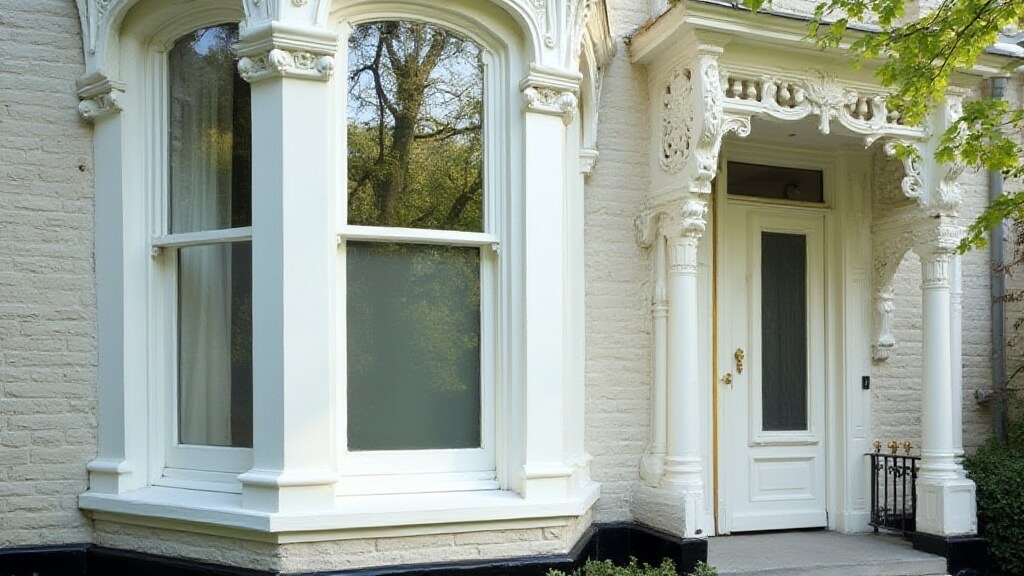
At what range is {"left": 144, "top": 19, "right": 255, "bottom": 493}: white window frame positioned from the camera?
185 inches

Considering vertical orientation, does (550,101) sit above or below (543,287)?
above

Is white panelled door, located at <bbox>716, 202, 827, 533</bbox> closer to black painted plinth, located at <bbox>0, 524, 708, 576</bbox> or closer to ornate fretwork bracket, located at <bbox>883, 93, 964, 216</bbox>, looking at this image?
ornate fretwork bracket, located at <bbox>883, 93, 964, 216</bbox>

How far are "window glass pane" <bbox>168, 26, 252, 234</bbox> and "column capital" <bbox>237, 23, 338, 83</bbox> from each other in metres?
0.36

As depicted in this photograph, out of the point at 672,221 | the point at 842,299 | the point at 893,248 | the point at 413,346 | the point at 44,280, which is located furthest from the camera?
the point at 842,299

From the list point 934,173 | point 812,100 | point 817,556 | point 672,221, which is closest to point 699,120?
point 672,221

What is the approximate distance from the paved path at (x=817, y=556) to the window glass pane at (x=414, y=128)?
285 cm

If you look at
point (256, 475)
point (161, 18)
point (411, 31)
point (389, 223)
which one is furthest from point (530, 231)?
point (161, 18)

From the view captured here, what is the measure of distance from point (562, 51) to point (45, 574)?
159 inches

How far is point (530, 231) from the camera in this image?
187 inches

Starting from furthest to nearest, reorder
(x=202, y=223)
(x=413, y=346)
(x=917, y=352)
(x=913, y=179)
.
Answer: (x=917, y=352) < (x=913, y=179) < (x=202, y=223) < (x=413, y=346)

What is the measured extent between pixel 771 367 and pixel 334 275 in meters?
3.72

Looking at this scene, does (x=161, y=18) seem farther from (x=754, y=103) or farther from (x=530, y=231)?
(x=754, y=103)

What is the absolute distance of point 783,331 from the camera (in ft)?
22.2

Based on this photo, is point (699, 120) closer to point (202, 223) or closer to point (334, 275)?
point (334, 275)
